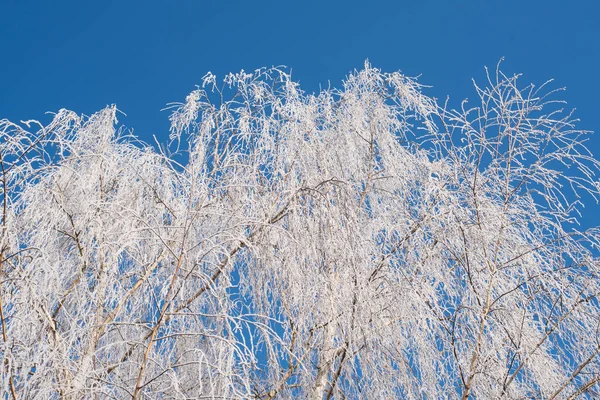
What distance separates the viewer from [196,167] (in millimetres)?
2758

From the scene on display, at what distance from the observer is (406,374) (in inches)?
102

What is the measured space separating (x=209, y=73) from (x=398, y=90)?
111cm

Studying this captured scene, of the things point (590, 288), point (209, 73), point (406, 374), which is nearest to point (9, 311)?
point (406, 374)

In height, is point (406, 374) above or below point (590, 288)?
below

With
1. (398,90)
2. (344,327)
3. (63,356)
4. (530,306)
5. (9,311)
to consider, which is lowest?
(63,356)

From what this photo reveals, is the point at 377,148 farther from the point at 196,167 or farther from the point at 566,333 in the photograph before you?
the point at 566,333

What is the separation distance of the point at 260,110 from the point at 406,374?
1.67 metres

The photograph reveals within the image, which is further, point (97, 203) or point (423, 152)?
point (423, 152)

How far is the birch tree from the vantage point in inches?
94.0

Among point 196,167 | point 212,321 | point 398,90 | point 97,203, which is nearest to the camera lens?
point 97,203

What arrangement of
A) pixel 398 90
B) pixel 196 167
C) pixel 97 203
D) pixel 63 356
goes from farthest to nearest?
pixel 398 90 < pixel 196 167 < pixel 97 203 < pixel 63 356

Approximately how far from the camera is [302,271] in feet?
8.61

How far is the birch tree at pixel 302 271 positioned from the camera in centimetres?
239

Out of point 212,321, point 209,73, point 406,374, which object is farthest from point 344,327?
point 209,73
